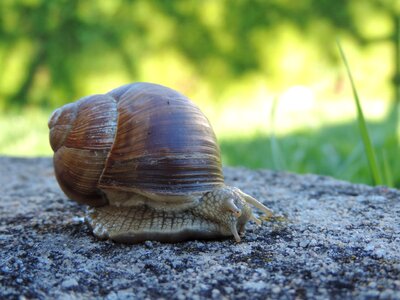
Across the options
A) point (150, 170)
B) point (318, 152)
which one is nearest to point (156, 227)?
point (150, 170)

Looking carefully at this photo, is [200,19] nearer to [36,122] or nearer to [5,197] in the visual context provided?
[36,122]

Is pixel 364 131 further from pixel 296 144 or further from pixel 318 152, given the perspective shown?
pixel 296 144

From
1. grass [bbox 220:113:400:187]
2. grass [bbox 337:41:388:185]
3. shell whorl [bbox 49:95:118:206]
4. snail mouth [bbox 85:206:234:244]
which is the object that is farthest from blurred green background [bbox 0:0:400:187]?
snail mouth [bbox 85:206:234:244]

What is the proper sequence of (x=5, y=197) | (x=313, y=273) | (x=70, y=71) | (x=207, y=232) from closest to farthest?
1. (x=313, y=273)
2. (x=207, y=232)
3. (x=5, y=197)
4. (x=70, y=71)

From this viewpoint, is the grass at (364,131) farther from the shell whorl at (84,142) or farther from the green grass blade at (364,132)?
the shell whorl at (84,142)

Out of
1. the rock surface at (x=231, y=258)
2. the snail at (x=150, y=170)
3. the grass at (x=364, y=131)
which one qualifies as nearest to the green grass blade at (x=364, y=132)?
the grass at (x=364, y=131)

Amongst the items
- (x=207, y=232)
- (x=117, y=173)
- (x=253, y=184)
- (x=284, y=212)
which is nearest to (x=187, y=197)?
(x=207, y=232)

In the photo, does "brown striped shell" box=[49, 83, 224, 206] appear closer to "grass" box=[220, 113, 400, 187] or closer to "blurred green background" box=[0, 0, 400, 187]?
"grass" box=[220, 113, 400, 187]
